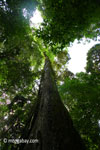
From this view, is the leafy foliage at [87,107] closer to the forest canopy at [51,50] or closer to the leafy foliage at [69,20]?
the forest canopy at [51,50]

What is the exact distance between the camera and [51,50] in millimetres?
3617

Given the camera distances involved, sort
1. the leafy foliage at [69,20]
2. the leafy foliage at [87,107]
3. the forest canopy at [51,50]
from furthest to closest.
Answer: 1. the leafy foliage at [87,107]
2. the forest canopy at [51,50]
3. the leafy foliage at [69,20]

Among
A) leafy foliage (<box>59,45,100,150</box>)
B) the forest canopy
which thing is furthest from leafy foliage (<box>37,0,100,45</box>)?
leafy foliage (<box>59,45,100,150</box>)

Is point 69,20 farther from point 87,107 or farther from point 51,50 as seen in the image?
point 87,107

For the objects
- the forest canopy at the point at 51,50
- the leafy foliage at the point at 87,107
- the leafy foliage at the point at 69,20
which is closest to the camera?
the leafy foliage at the point at 69,20

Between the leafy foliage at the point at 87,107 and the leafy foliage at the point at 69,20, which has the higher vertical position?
the leafy foliage at the point at 69,20

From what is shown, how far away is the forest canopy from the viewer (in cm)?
271

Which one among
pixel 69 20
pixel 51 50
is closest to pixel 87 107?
pixel 51 50

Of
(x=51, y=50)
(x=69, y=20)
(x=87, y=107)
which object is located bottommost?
(x=87, y=107)

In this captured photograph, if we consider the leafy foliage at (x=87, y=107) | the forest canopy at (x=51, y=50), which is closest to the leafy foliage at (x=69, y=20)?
the forest canopy at (x=51, y=50)

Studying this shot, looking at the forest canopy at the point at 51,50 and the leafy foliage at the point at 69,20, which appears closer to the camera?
the leafy foliage at the point at 69,20

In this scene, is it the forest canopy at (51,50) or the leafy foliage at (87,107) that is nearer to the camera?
the forest canopy at (51,50)

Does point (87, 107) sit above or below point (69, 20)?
below

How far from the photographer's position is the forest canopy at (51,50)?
2713mm
